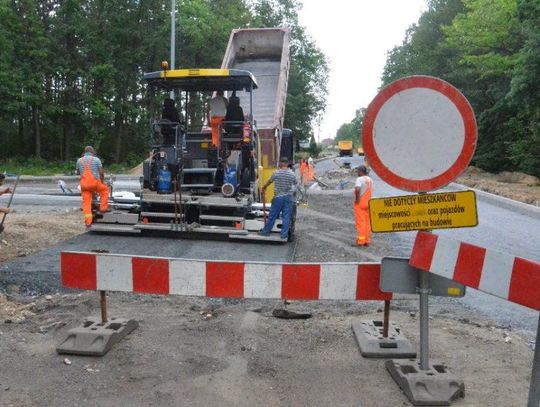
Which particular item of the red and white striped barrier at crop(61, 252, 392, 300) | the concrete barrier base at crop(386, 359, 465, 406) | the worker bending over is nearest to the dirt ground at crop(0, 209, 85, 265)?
the worker bending over

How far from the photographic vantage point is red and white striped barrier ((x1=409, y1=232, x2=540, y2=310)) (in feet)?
10.3

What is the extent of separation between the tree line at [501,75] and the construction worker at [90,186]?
18.2m

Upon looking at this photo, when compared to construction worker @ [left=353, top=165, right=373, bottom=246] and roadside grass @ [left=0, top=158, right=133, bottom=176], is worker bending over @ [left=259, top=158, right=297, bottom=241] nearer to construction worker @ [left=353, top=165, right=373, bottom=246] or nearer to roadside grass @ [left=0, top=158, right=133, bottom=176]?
construction worker @ [left=353, top=165, right=373, bottom=246]

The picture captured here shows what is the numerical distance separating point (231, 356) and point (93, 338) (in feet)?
3.80

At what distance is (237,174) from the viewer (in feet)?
33.4

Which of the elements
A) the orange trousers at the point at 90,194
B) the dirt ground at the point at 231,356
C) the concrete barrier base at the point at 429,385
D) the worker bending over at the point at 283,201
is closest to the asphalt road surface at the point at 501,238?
the dirt ground at the point at 231,356

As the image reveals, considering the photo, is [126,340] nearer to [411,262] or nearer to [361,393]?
[361,393]

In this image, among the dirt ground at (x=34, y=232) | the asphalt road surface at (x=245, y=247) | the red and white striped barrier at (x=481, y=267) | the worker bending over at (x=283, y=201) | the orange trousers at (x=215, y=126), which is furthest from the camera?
the orange trousers at (x=215, y=126)

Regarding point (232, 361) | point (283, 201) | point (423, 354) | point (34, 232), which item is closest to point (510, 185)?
point (283, 201)

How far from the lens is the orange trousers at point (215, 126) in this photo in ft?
34.2

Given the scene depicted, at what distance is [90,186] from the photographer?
10.6 metres

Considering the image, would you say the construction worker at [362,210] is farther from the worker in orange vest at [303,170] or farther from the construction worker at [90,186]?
the worker in orange vest at [303,170]

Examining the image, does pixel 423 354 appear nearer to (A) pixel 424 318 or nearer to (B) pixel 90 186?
(A) pixel 424 318

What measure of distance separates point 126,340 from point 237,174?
5794 millimetres
